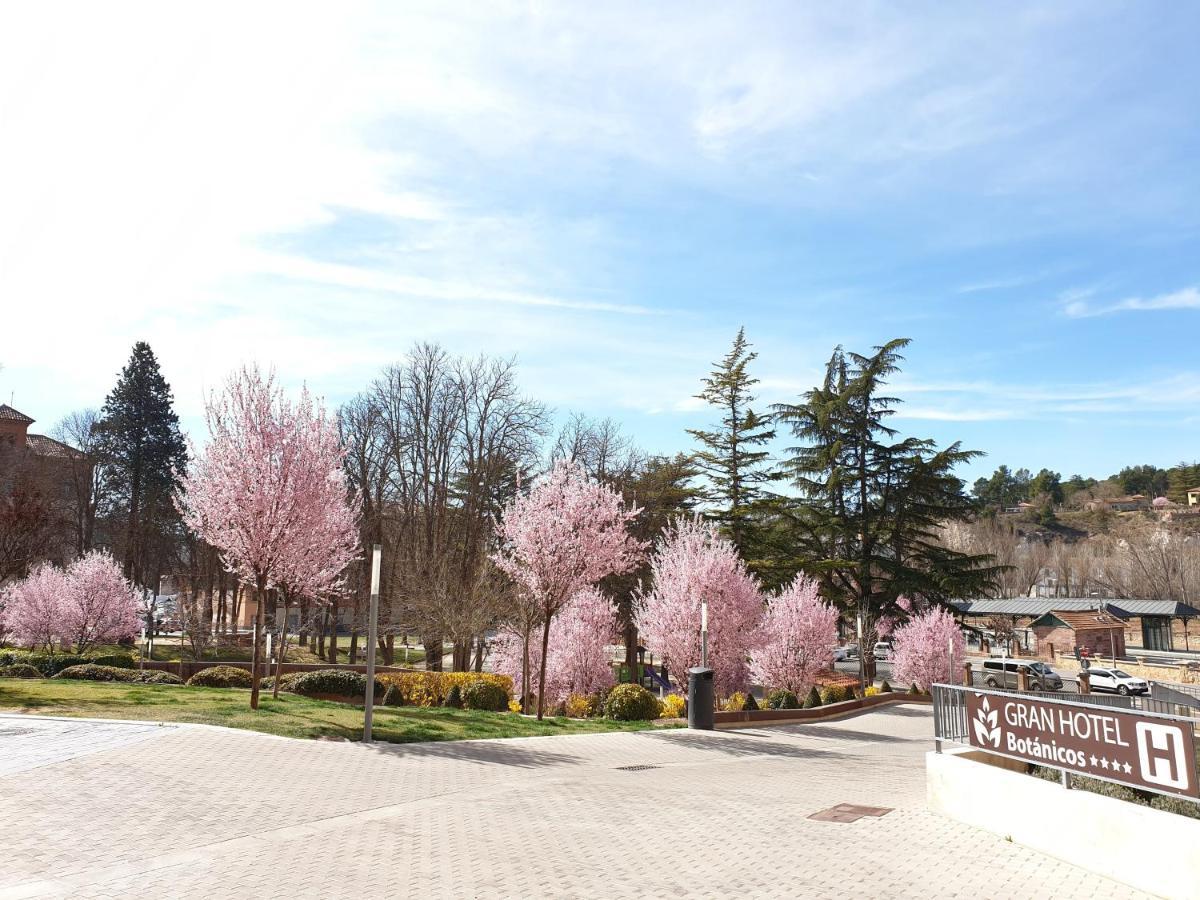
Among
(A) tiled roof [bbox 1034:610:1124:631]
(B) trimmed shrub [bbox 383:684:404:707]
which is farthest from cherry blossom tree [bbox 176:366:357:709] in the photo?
(A) tiled roof [bbox 1034:610:1124:631]

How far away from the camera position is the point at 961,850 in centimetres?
832

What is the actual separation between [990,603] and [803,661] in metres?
54.6

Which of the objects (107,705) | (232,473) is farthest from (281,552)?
(107,705)

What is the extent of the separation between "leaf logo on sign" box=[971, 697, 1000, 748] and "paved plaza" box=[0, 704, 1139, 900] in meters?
1.18

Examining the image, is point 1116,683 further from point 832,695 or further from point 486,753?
point 486,753

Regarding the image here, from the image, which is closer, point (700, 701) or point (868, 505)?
point (700, 701)

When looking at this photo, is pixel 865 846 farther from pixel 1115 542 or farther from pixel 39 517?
pixel 1115 542

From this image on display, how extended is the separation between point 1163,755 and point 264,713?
1390cm

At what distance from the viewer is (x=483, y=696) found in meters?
22.6

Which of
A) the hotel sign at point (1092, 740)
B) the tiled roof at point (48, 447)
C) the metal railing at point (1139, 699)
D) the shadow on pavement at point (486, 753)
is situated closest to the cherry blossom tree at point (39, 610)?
the shadow on pavement at point (486, 753)

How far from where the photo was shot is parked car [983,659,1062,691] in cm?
3744

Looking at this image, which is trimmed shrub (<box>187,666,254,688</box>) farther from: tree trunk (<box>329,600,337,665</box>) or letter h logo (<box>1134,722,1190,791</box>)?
letter h logo (<box>1134,722,1190,791</box>)

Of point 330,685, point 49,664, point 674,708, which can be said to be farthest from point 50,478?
point 674,708

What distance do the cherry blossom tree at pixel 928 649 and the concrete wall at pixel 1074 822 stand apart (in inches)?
1060
